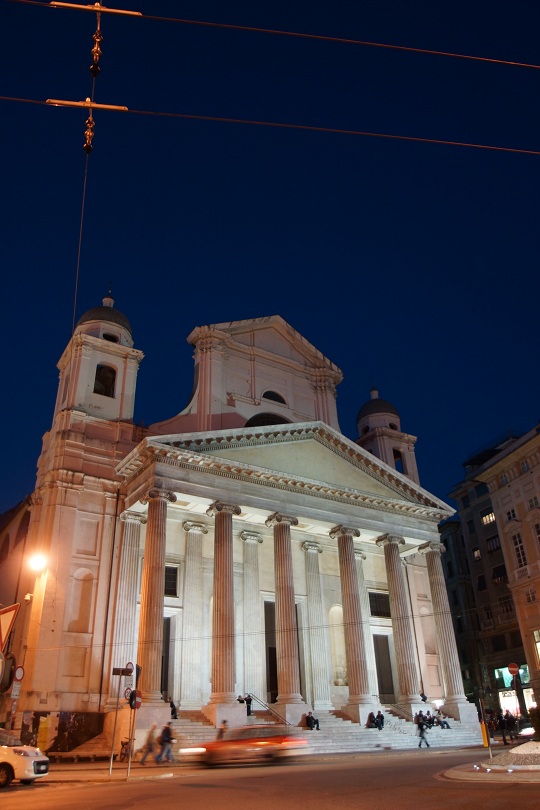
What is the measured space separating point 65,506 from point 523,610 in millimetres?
25543

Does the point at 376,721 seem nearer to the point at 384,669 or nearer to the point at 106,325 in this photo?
the point at 384,669

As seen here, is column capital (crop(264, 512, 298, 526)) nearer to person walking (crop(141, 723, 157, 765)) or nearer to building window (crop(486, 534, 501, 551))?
person walking (crop(141, 723, 157, 765))

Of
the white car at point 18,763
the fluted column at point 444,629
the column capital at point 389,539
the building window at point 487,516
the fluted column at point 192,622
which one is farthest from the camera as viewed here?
the building window at point 487,516

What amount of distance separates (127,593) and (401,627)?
41.1 feet

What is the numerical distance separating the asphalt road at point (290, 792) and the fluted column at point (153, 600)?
676 centimetres

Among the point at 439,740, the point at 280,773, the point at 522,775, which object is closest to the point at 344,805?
the point at 522,775

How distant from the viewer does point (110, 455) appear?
2888 cm

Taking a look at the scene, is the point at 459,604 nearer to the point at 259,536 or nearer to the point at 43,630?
the point at 259,536

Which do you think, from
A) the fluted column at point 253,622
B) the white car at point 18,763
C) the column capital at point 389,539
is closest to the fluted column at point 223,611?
the fluted column at point 253,622

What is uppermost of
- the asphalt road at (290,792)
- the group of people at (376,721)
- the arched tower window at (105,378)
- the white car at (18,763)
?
the arched tower window at (105,378)

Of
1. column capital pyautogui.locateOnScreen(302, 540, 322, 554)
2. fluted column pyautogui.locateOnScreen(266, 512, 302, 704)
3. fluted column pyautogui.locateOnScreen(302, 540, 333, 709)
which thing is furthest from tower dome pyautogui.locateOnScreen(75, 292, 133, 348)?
fluted column pyautogui.locateOnScreen(302, 540, 333, 709)

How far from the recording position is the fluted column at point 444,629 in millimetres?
29562

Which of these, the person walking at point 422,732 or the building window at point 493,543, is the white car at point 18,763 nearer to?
the person walking at point 422,732

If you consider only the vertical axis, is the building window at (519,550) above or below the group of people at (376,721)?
above
